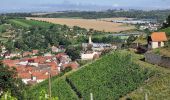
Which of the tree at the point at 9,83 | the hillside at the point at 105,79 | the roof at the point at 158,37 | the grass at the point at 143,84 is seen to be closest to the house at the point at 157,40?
the roof at the point at 158,37

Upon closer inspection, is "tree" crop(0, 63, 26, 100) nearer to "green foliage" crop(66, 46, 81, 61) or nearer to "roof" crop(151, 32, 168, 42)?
"roof" crop(151, 32, 168, 42)

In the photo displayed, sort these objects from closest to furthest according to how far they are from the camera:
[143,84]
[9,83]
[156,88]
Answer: [156,88], [143,84], [9,83]

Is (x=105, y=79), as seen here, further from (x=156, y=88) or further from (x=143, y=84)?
(x=156, y=88)

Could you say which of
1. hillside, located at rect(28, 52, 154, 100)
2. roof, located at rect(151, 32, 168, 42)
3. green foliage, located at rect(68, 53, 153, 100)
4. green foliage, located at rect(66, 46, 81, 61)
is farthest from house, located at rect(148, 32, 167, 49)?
green foliage, located at rect(66, 46, 81, 61)

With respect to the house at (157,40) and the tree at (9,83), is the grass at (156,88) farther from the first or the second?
the tree at (9,83)

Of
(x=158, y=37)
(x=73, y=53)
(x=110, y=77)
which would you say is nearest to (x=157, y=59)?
(x=110, y=77)

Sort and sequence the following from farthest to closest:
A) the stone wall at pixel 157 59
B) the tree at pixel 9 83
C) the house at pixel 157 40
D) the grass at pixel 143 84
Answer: the house at pixel 157 40 < the stone wall at pixel 157 59 < the tree at pixel 9 83 < the grass at pixel 143 84

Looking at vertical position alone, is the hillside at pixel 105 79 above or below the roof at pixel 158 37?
below
